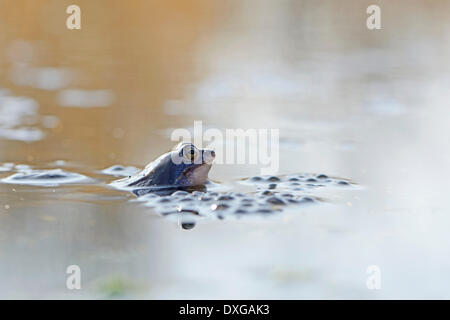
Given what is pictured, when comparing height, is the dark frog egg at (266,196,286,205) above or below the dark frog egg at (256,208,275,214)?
above

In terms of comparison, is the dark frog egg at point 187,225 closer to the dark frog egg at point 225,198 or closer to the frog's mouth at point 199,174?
the dark frog egg at point 225,198

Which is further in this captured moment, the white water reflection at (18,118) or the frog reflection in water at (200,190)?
the white water reflection at (18,118)

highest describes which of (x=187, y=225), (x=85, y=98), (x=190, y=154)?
(x=85, y=98)

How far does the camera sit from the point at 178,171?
204 inches

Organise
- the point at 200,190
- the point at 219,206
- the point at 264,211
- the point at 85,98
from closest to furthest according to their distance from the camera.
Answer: the point at 264,211
the point at 219,206
the point at 200,190
the point at 85,98

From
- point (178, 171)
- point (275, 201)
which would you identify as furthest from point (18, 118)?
point (275, 201)

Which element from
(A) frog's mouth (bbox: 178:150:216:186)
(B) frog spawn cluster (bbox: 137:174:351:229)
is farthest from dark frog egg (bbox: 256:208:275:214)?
(A) frog's mouth (bbox: 178:150:216:186)

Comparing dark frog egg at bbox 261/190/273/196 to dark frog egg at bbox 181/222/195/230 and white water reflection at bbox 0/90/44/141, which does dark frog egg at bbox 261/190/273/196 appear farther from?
white water reflection at bbox 0/90/44/141

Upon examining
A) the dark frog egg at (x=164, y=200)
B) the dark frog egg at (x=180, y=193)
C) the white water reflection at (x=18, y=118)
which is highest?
the white water reflection at (x=18, y=118)

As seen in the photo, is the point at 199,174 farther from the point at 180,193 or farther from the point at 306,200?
the point at 306,200

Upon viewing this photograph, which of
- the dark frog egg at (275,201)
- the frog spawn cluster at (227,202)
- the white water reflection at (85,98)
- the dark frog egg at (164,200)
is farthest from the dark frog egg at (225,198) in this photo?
the white water reflection at (85,98)

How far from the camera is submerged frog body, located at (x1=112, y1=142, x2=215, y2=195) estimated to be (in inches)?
203

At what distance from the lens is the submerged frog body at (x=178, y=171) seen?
516 centimetres
